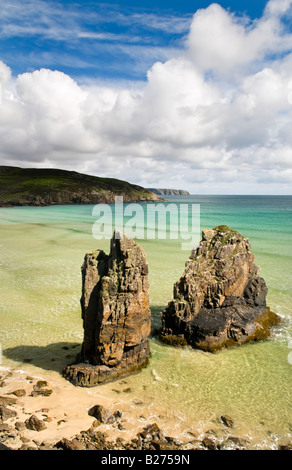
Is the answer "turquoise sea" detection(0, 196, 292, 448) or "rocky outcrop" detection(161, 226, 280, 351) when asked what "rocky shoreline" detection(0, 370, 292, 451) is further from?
"rocky outcrop" detection(161, 226, 280, 351)

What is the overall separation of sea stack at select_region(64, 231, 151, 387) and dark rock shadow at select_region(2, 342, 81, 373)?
3.25 feet

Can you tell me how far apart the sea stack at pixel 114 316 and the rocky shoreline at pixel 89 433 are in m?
1.85

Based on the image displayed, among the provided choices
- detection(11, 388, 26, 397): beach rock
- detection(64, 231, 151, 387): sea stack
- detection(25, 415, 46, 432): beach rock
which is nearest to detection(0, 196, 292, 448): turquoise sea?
detection(64, 231, 151, 387): sea stack

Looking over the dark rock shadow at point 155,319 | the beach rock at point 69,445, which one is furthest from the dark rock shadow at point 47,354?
the beach rock at point 69,445

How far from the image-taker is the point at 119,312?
12.5 m

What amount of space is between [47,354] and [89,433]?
5.80m

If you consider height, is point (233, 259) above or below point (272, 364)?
above

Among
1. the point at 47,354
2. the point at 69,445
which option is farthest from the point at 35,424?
the point at 47,354

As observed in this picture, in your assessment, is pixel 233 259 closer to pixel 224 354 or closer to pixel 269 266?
pixel 224 354

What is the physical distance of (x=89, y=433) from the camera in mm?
9102

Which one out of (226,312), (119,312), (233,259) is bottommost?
(226,312)

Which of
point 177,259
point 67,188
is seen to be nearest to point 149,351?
point 177,259

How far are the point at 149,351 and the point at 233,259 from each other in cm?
692

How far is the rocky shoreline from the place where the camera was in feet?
28.5
